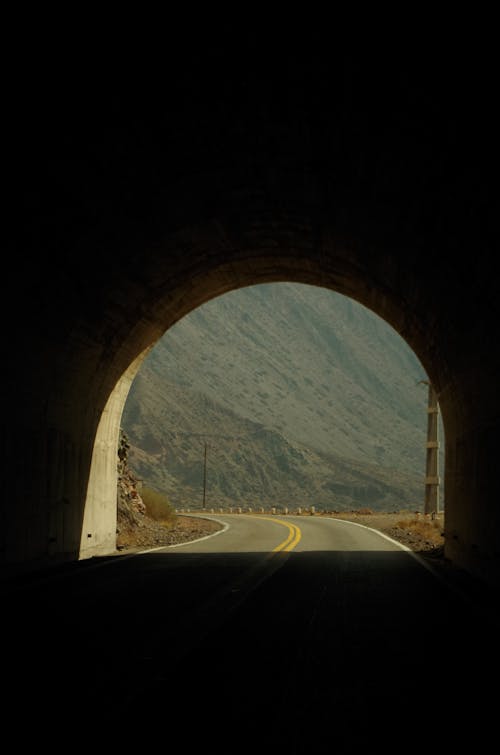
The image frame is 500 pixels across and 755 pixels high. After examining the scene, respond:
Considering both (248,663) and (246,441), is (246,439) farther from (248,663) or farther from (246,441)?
(248,663)

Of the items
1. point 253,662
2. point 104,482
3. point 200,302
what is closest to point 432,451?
point 200,302

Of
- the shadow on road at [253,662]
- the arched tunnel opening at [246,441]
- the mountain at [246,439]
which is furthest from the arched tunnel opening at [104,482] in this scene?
the mountain at [246,439]

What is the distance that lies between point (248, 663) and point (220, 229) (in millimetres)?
10338

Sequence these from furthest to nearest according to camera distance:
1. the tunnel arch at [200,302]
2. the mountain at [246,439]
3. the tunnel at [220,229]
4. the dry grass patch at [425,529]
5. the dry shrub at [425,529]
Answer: the mountain at [246,439] → the dry shrub at [425,529] → the dry grass patch at [425,529] → the tunnel arch at [200,302] → the tunnel at [220,229]

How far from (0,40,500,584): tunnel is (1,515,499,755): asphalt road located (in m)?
2.84

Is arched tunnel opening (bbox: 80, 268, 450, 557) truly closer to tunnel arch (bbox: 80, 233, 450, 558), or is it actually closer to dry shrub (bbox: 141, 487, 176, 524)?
tunnel arch (bbox: 80, 233, 450, 558)

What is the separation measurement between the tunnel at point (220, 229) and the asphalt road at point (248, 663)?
2837 millimetres

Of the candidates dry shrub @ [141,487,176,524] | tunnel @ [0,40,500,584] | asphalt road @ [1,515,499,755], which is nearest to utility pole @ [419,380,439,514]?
dry shrub @ [141,487,176,524]

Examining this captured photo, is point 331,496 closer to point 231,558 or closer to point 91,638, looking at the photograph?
point 231,558

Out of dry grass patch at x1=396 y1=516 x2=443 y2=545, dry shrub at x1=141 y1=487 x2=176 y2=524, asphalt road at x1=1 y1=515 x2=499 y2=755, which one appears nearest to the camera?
asphalt road at x1=1 y1=515 x2=499 y2=755

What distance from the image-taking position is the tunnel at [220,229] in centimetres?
963

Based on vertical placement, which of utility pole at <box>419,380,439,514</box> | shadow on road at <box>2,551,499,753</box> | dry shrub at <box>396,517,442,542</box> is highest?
utility pole at <box>419,380,439,514</box>

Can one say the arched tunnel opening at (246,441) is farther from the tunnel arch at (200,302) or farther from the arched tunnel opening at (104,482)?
the tunnel arch at (200,302)

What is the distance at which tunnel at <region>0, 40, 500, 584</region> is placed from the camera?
379 inches
